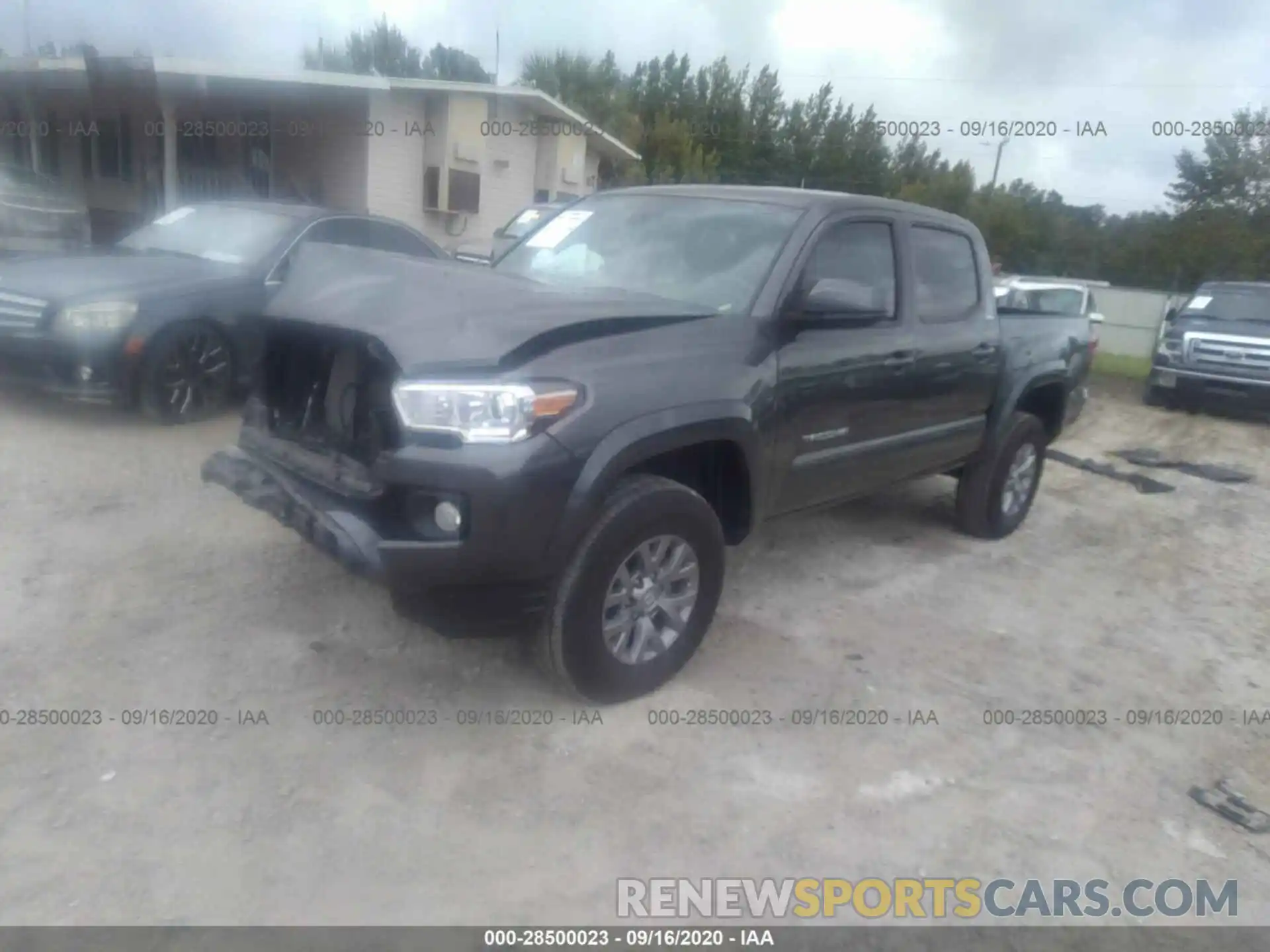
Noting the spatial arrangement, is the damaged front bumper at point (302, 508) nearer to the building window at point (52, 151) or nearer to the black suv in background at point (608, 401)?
the black suv in background at point (608, 401)

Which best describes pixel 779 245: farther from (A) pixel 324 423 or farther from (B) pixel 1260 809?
(B) pixel 1260 809

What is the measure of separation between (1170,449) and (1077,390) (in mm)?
3754

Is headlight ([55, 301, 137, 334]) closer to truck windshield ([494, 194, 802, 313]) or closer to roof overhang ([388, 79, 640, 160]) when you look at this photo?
truck windshield ([494, 194, 802, 313])

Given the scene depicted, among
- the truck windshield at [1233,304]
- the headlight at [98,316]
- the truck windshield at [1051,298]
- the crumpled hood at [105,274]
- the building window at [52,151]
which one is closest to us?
the headlight at [98,316]

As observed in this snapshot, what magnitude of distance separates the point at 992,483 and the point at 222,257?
18.3 feet

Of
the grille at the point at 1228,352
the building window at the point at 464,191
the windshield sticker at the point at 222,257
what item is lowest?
the grille at the point at 1228,352

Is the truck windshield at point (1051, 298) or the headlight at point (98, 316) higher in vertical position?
the truck windshield at point (1051, 298)

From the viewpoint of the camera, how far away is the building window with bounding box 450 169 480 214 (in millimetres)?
17766

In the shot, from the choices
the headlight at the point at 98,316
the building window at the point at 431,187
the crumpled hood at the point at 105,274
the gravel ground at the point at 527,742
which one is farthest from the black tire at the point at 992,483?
the building window at the point at 431,187

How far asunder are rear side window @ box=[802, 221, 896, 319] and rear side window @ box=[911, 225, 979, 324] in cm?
23

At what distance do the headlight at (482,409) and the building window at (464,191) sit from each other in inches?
604

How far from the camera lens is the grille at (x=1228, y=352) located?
1251 cm

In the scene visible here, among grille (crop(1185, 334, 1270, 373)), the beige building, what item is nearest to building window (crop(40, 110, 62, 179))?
the beige building

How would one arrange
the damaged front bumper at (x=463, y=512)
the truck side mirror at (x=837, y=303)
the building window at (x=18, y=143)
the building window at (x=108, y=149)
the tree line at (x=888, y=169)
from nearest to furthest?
the damaged front bumper at (x=463, y=512) < the truck side mirror at (x=837, y=303) < the building window at (x=108, y=149) < the building window at (x=18, y=143) < the tree line at (x=888, y=169)
